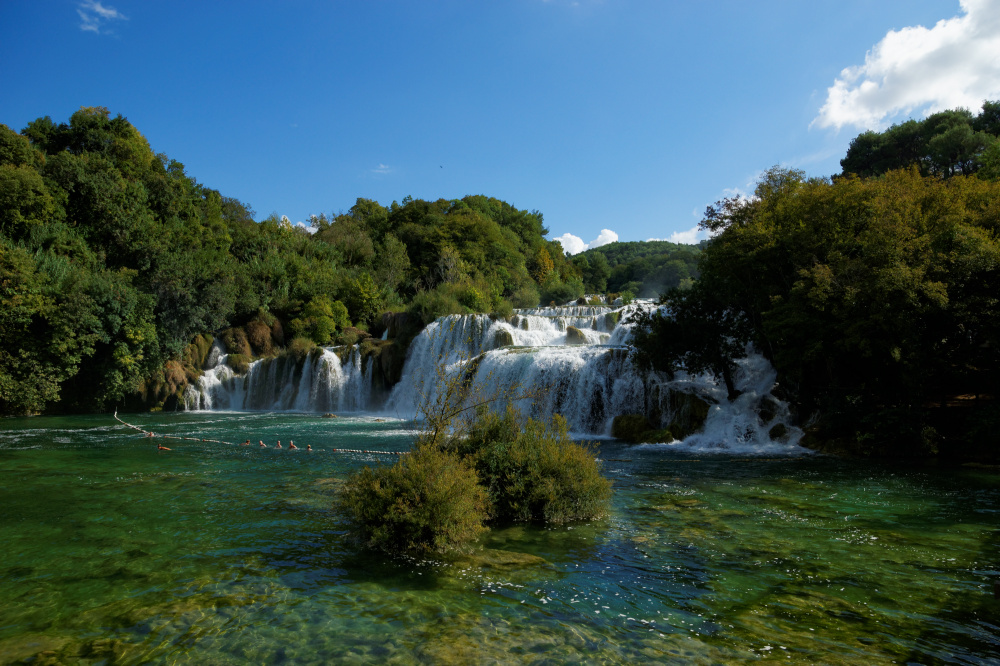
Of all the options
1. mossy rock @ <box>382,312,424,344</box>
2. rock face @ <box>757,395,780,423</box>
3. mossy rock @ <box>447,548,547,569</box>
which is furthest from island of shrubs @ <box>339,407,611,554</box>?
mossy rock @ <box>382,312,424,344</box>

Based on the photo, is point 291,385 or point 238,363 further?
point 238,363

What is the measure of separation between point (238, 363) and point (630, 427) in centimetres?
2467

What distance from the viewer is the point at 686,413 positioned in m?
18.2

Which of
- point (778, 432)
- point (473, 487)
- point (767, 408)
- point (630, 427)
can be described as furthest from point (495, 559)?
point (767, 408)

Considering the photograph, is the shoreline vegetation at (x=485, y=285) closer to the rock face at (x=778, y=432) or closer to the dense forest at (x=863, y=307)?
the dense forest at (x=863, y=307)

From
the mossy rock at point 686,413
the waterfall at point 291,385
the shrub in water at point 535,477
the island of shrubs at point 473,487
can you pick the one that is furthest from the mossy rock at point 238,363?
the shrub in water at point 535,477

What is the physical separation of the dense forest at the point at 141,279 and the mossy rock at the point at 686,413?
17.5 m

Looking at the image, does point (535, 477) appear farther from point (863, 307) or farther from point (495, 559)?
point (863, 307)

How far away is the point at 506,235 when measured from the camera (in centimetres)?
6562

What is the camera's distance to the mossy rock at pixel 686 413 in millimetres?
17719

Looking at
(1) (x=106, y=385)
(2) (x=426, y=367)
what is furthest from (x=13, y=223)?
(2) (x=426, y=367)

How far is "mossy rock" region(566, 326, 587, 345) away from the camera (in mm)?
28453

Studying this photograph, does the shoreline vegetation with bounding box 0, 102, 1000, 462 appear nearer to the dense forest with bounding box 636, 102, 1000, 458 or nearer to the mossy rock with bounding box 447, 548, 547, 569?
the dense forest with bounding box 636, 102, 1000, 458

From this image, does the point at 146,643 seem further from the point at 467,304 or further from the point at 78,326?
the point at 467,304
